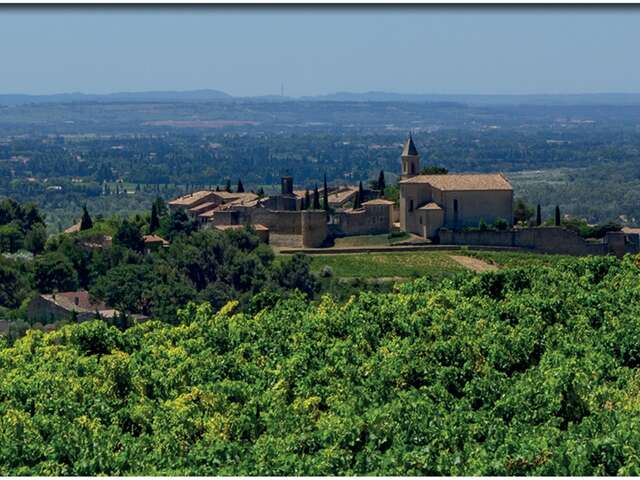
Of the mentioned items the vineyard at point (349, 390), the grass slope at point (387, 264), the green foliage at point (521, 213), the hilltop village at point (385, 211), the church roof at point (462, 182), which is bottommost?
the grass slope at point (387, 264)

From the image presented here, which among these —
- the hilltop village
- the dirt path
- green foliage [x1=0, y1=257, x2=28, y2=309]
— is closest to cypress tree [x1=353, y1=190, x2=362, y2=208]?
the hilltop village

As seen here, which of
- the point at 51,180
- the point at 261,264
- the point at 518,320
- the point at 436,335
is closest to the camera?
the point at 436,335

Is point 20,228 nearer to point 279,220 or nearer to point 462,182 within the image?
point 279,220

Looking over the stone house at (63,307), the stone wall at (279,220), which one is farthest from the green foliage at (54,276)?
the stone wall at (279,220)

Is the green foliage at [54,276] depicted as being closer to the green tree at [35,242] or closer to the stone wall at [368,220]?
the green tree at [35,242]

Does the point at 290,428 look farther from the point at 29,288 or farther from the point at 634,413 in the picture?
the point at 29,288

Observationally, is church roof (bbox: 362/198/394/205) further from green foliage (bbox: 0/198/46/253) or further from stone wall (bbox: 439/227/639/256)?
green foliage (bbox: 0/198/46/253)

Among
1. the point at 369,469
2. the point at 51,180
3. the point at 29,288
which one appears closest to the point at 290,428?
the point at 369,469
